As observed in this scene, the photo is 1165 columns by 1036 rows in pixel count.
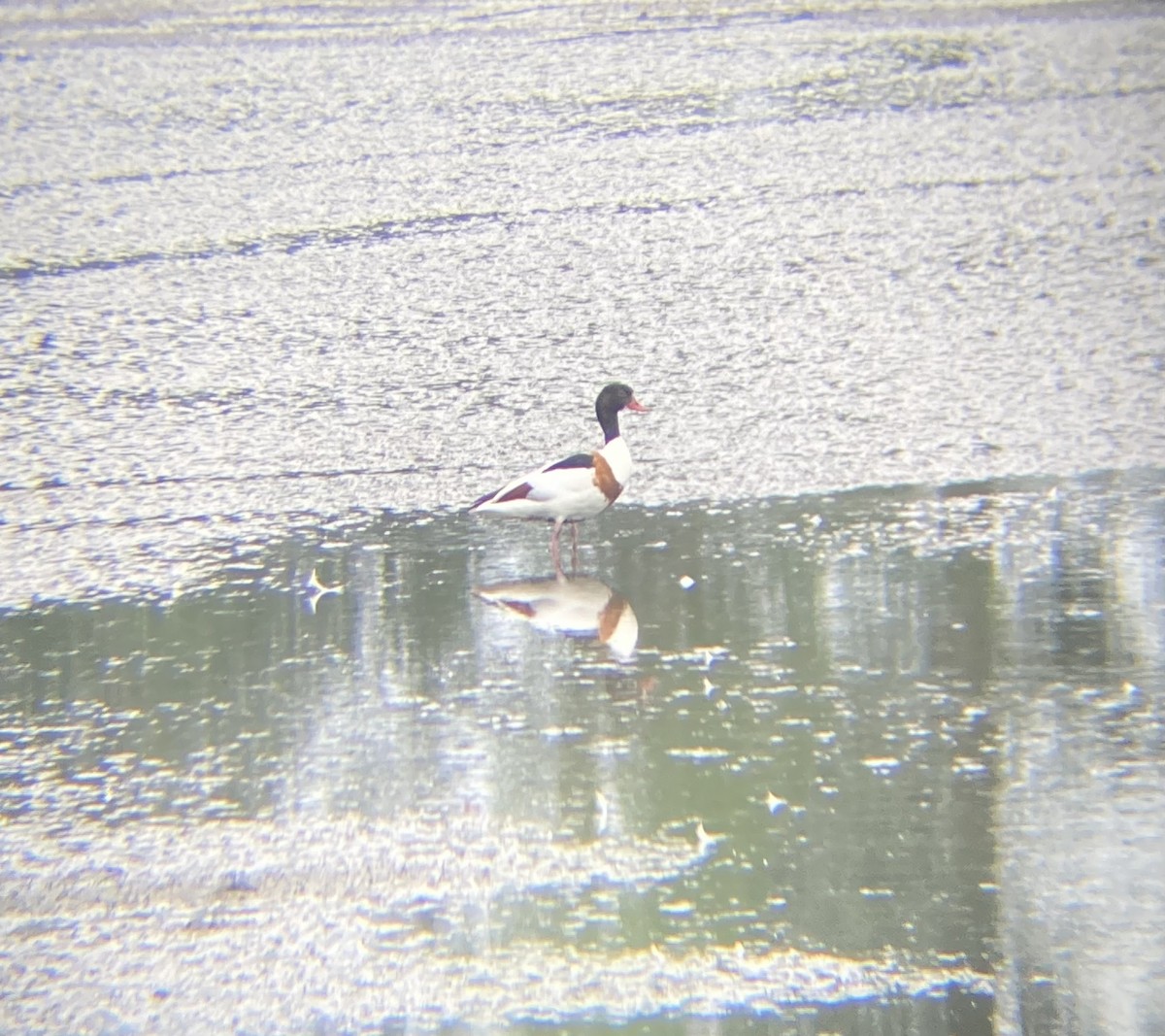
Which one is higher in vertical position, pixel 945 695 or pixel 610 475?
pixel 610 475

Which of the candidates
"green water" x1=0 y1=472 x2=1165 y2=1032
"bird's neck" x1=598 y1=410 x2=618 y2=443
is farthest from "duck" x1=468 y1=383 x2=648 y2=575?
"bird's neck" x1=598 y1=410 x2=618 y2=443

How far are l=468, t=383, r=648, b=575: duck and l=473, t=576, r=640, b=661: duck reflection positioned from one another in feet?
0.70

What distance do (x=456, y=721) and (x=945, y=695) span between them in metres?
1.52

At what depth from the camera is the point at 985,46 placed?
15.8 m

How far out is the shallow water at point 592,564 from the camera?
446 cm

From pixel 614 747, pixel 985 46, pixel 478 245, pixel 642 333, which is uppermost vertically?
pixel 985 46

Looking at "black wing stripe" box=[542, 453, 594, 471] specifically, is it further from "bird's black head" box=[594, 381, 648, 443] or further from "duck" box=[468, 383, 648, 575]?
"bird's black head" box=[594, 381, 648, 443]

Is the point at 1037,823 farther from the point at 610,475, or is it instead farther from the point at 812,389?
the point at 812,389

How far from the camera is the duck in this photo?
7.05m

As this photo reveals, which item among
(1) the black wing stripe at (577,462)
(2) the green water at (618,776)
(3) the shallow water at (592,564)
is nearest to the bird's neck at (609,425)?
(3) the shallow water at (592,564)

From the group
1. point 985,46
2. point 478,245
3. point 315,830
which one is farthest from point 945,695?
point 985,46

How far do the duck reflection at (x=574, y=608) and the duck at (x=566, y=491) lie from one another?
8.4 inches

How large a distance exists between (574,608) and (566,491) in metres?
0.61

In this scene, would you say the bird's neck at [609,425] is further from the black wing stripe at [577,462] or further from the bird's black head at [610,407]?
the black wing stripe at [577,462]
